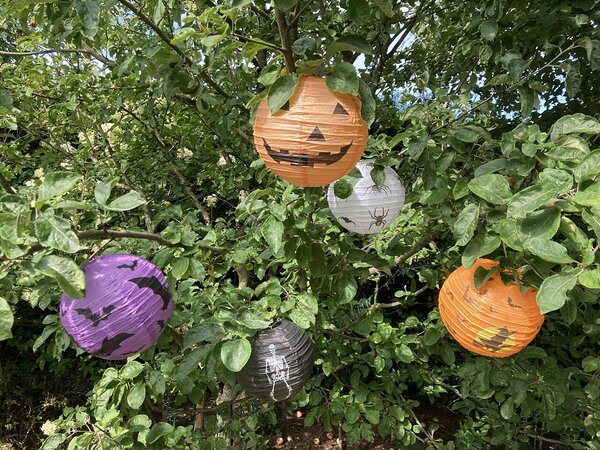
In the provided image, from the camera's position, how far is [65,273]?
27.6 inches

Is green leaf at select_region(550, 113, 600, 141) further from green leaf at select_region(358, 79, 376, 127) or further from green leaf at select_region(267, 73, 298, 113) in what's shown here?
green leaf at select_region(267, 73, 298, 113)

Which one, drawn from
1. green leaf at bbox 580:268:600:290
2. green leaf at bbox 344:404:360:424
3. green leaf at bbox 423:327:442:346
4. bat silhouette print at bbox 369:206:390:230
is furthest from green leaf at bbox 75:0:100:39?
green leaf at bbox 344:404:360:424

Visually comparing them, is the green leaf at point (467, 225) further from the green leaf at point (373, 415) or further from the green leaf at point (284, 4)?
the green leaf at point (373, 415)

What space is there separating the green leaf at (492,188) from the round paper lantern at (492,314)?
0.77 feet

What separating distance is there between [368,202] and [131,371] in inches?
32.5

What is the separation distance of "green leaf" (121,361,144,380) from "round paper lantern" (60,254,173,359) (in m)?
0.20

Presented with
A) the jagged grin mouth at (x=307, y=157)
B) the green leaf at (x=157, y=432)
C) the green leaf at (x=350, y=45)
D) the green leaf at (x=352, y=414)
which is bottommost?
the green leaf at (x=352, y=414)

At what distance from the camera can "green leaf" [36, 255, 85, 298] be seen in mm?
691

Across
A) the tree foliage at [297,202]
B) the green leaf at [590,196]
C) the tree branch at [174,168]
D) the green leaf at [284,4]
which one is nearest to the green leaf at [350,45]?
the tree foliage at [297,202]

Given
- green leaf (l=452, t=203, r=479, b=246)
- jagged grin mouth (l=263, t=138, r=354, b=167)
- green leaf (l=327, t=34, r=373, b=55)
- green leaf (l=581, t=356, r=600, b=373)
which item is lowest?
green leaf (l=581, t=356, r=600, b=373)

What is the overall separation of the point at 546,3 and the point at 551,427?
1.70 meters

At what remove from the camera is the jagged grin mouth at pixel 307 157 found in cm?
90

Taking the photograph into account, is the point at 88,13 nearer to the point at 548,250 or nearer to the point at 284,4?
the point at 284,4

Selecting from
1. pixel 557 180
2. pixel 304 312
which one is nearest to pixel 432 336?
pixel 304 312
